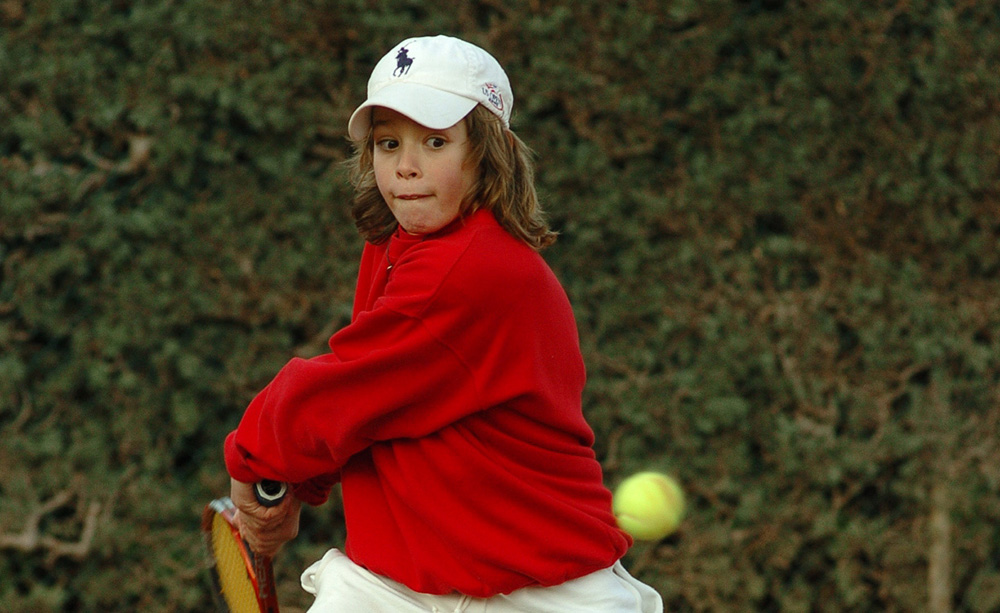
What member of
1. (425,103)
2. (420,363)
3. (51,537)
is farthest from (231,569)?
(51,537)

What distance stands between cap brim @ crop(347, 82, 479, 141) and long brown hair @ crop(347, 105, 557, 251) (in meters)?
0.06

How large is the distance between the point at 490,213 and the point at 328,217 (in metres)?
1.98

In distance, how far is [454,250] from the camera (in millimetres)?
2533

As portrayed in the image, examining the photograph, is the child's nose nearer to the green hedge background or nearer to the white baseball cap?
the white baseball cap

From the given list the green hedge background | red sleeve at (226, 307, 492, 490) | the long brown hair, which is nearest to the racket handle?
red sleeve at (226, 307, 492, 490)

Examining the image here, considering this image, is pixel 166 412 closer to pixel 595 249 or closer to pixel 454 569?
pixel 595 249

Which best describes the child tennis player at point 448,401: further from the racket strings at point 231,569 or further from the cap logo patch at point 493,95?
the racket strings at point 231,569

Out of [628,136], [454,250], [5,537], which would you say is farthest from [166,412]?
[454,250]

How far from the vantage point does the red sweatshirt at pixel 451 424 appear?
2521 mm

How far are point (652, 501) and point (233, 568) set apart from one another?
2.29m

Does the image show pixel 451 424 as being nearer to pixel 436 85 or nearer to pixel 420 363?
pixel 420 363

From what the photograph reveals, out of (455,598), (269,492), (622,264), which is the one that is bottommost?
(455,598)

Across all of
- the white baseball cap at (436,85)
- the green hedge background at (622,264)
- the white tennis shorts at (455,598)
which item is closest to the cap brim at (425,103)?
the white baseball cap at (436,85)

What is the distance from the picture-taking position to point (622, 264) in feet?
15.7
